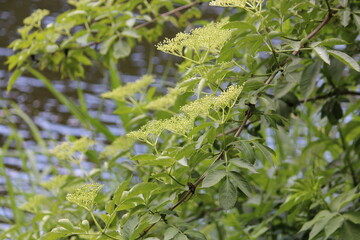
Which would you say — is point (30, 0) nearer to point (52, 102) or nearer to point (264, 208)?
point (52, 102)

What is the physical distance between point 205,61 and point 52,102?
11.0 feet

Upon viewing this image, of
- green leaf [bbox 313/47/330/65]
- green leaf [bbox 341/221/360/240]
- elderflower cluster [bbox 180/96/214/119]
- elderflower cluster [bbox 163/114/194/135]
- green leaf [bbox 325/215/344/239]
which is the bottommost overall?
green leaf [bbox 341/221/360/240]

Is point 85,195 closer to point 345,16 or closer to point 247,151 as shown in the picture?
point 247,151

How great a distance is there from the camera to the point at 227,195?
0.97 meters

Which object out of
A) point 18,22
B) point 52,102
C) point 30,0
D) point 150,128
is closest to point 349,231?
point 150,128

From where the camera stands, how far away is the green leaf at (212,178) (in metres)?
0.95

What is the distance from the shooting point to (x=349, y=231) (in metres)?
1.26

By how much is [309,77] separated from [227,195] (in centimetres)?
46

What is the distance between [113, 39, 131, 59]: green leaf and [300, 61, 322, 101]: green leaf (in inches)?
25.3

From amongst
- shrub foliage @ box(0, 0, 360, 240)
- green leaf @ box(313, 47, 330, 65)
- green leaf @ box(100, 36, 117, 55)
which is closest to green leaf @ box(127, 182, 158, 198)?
shrub foliage @ box(0, 0, 360, 240)

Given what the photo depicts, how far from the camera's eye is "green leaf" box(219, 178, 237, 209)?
97cm

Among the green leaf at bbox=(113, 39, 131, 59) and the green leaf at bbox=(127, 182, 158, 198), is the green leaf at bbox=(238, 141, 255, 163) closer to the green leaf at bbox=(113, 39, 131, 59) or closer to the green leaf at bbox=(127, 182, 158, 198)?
the green leaf at bbox=(127, 182, 158, 198)

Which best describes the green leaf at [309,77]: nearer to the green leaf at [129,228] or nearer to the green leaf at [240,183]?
the green leaf at [240,183]

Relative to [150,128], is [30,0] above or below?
below
